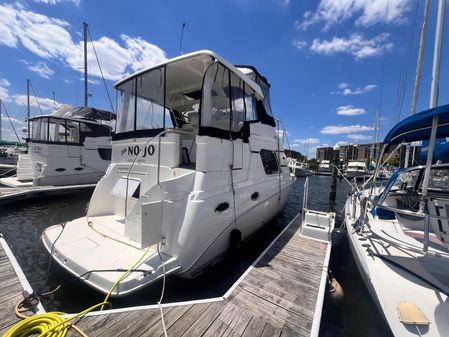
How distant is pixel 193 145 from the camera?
17.0 feet

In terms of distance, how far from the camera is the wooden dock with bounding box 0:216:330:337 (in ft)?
7.16

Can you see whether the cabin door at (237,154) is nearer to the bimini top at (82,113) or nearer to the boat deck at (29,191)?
the boat deck at (29,191)

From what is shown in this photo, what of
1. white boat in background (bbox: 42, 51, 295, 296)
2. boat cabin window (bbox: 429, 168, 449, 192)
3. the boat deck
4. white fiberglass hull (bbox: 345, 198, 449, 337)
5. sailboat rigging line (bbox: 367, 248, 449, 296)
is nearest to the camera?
white fiberglass hull (bbox: 345, 198, 449, 337)

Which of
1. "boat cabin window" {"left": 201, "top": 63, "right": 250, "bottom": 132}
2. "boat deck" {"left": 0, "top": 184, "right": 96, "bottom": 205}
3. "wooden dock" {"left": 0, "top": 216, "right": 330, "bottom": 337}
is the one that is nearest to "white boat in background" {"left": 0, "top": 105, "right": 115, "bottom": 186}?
"boat deck" {"left": 0, "top": 184, "right": 96, "bottom": 205}

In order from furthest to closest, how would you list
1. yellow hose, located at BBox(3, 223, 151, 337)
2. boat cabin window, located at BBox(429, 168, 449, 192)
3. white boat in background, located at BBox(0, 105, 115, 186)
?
1. white boat in background, located at BBox(0, 105, 115, 186)
2. boat cabin window, located at BBox(429, 168, 449, 192)
3. yellow hose, located at BBox(3, 223, 151, 337)

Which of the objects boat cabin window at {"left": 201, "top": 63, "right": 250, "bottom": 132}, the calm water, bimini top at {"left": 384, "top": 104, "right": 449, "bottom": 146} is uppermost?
boat cabin window at {"left": 201, "top": 63, "right": 250, "bottom": 132}

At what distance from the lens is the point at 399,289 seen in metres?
2.55

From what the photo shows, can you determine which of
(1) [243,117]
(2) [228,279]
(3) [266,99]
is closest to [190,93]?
(1) [243,117]

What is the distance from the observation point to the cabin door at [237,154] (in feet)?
13.6

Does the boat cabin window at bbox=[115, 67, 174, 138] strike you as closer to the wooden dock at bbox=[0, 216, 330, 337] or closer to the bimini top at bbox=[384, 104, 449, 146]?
the wooden dock at bbox=[0, 216, 330, 337]

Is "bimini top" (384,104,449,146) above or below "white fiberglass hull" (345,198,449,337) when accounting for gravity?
above

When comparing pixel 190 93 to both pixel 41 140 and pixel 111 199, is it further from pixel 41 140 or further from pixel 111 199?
pixel 41 140

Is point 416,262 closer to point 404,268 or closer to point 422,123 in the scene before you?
point 404,268

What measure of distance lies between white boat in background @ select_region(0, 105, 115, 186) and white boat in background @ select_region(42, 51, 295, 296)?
6.54 meters
